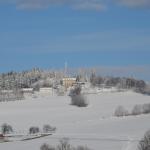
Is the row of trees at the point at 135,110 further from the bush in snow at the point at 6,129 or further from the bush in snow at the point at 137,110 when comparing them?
the bush in snow at the point at 6,129

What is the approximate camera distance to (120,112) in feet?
282

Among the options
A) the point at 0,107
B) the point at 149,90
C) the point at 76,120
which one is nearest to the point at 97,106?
the point at 0,107

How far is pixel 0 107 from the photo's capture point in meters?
92.5

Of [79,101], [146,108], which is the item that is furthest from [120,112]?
[79,101]

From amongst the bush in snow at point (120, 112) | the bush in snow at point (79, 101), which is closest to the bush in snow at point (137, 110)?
the bush in snow at point (120, 112)

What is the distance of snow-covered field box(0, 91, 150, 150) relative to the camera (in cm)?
5006

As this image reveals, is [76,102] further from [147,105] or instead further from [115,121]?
[115,121]

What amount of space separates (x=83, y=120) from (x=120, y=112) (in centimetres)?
999

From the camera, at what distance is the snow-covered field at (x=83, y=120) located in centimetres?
5006

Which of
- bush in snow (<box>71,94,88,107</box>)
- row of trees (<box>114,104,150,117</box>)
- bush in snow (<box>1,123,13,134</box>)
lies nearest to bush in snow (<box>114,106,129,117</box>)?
row of trees (<box>114,104,150,117</box>)

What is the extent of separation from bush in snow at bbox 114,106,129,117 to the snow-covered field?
2.62 ft

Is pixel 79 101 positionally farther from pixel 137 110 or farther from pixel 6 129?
pixel 6 129

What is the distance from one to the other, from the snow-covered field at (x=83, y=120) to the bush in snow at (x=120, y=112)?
799mm

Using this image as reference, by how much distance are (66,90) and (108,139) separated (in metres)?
78.9
